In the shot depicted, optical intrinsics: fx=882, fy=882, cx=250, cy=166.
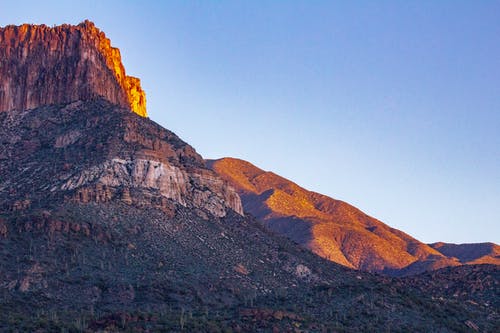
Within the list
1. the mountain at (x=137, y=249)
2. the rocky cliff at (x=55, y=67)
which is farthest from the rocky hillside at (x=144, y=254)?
the rocky cliff at (x=55, y=67)

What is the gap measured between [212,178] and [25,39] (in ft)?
148

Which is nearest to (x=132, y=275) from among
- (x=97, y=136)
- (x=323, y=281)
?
(x=323, y=281)

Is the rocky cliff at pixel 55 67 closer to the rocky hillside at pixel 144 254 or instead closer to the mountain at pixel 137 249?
the mountain at pixel 137 249

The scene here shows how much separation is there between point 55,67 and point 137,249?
179 ft

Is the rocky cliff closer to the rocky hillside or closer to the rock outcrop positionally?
the rocky hillside

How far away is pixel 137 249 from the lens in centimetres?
9619

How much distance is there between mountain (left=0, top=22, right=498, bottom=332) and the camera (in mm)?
77062

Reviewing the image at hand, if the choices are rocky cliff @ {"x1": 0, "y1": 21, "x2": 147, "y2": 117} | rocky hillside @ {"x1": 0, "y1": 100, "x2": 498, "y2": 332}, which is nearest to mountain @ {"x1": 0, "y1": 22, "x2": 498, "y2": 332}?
rocky hillside @ {"x1": 0, "y1": 100, "x2": 498, "y2": 332}

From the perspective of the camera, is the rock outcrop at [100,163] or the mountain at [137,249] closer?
the mountain at [137,249]

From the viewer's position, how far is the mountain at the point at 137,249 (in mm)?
77062

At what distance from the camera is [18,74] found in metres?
142

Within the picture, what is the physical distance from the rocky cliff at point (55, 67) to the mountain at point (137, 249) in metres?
0.36

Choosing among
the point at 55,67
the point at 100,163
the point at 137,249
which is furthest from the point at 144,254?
the point at 55,67

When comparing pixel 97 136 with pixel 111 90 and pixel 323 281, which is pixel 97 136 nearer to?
pixel 111 90
